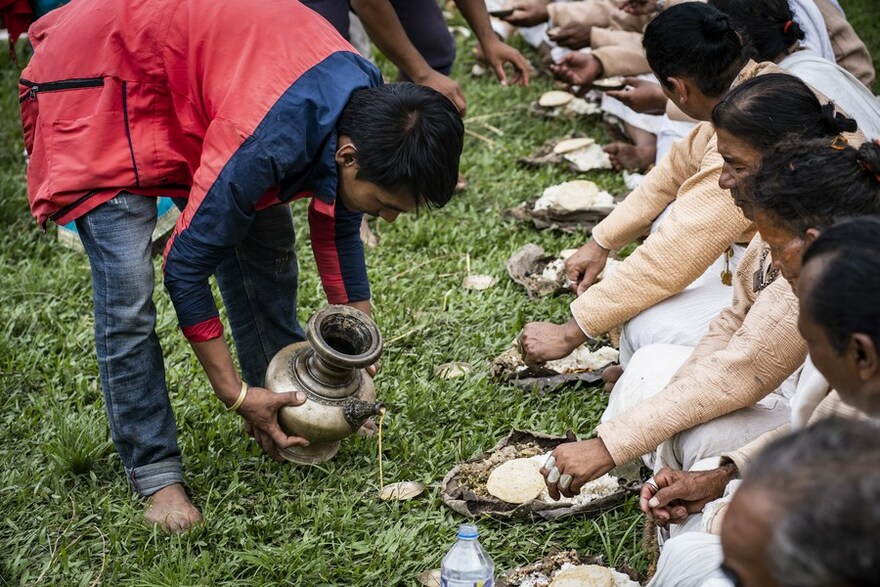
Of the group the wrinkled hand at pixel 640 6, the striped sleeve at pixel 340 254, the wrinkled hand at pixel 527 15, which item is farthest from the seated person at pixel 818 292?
the wrinkled hand at pixel 527 15

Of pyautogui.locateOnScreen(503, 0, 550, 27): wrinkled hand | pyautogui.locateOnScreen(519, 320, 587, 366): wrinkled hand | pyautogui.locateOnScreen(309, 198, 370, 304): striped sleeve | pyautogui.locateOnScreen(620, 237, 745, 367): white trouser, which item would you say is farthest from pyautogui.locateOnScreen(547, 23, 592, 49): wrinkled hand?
pyautogui.locateOnScreen(309, 198, 370, 304): striped sleeve

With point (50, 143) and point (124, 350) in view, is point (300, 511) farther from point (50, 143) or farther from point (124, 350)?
point (50, 143)

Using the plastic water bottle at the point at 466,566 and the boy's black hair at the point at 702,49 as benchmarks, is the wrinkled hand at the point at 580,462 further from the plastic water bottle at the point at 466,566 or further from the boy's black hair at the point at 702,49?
the boy's black hair at the point at 702,49

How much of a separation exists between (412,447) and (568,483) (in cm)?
89

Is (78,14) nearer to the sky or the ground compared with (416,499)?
nearer to the sky

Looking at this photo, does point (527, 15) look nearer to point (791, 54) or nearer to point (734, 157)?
point (791, 54)

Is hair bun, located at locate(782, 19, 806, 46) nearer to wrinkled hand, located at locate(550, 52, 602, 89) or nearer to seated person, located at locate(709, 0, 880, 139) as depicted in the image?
seated person, located at locate(709, 0, 880, 139)

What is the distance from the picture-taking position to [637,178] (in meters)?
5.10

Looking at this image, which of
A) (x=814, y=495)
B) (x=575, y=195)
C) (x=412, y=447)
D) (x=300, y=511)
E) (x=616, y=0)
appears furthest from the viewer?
(x=616, y=0)

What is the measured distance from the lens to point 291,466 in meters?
3.23

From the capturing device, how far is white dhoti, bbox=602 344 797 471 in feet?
8.38

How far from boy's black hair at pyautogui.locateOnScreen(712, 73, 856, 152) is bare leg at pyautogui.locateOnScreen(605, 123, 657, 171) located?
2.49 meters

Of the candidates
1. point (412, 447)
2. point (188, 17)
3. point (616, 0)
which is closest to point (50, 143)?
point (188, 17)

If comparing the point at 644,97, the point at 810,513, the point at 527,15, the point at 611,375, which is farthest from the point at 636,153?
the point at 810,513
